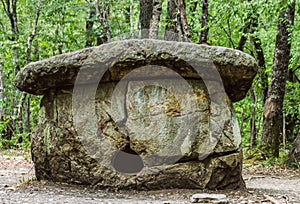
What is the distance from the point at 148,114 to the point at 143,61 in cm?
67

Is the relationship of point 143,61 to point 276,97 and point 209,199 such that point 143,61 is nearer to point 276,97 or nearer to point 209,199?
point 209,199

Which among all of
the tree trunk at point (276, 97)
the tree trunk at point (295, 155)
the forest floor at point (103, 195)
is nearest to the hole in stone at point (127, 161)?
the forest floor at point (103, 195)

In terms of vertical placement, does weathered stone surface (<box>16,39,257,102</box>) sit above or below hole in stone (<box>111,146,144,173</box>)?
above

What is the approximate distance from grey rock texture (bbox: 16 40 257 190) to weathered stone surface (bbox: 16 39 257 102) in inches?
0.5

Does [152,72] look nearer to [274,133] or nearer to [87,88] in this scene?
[87,88]

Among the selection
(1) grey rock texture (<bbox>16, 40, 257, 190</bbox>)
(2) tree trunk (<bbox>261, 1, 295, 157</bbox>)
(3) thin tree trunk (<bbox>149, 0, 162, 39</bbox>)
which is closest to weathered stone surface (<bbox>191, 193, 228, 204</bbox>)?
(1) grey rock texture (<bbox>16, 40, 257, 190</bbox>)

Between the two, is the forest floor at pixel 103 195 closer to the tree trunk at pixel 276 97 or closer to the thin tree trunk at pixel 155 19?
A: the thin tree trunk at pixel 155 19

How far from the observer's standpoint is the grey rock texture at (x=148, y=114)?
4.57 m

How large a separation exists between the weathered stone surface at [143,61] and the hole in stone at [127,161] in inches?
37.0

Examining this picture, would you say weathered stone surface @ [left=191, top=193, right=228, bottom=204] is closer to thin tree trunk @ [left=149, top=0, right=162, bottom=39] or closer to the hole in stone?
the hole in stone

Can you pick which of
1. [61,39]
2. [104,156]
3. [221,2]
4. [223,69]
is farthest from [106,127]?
[61,39]

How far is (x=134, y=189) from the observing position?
472cm

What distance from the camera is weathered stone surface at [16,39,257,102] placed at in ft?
→ 14.7

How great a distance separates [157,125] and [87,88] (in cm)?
105
